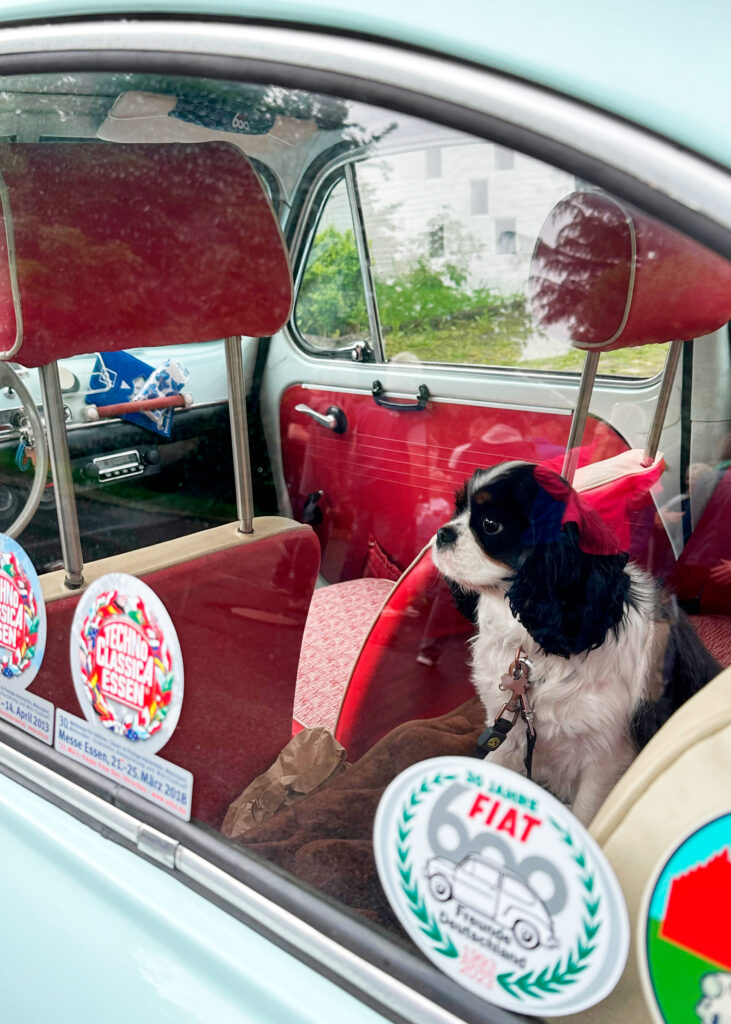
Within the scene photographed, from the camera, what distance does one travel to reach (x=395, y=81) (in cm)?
69

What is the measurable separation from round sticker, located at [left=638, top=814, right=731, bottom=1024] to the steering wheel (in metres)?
1.04

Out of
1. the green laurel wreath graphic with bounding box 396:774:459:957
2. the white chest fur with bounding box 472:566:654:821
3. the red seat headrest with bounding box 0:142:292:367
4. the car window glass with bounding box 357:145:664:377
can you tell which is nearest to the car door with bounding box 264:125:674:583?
the car window glass with bounding box 357:145:664:377

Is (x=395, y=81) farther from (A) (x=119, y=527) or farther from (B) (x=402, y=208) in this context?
(A) (x=119, y=527)

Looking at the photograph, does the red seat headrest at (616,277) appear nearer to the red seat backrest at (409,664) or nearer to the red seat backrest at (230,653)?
the red seat backrest at (409,664)

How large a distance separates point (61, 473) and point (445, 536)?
66 cm

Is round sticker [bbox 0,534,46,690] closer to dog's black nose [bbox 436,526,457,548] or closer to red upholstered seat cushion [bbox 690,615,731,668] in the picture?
dog's black nose [bbox 436,526,457,548]

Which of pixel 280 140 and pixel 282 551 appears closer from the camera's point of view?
pixel 280 140

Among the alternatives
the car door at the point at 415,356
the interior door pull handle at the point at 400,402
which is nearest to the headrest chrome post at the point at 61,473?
the car door at the point at 415,356

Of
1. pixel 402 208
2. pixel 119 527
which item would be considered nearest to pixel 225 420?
pixel 119 527

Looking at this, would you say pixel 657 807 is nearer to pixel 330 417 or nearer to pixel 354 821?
pixel 354 821

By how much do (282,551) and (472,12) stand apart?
822 millimetres

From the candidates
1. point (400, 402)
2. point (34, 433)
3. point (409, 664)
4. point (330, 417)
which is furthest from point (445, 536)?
point (34, 433)

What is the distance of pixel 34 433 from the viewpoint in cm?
146

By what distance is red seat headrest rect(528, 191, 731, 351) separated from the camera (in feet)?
2.34
